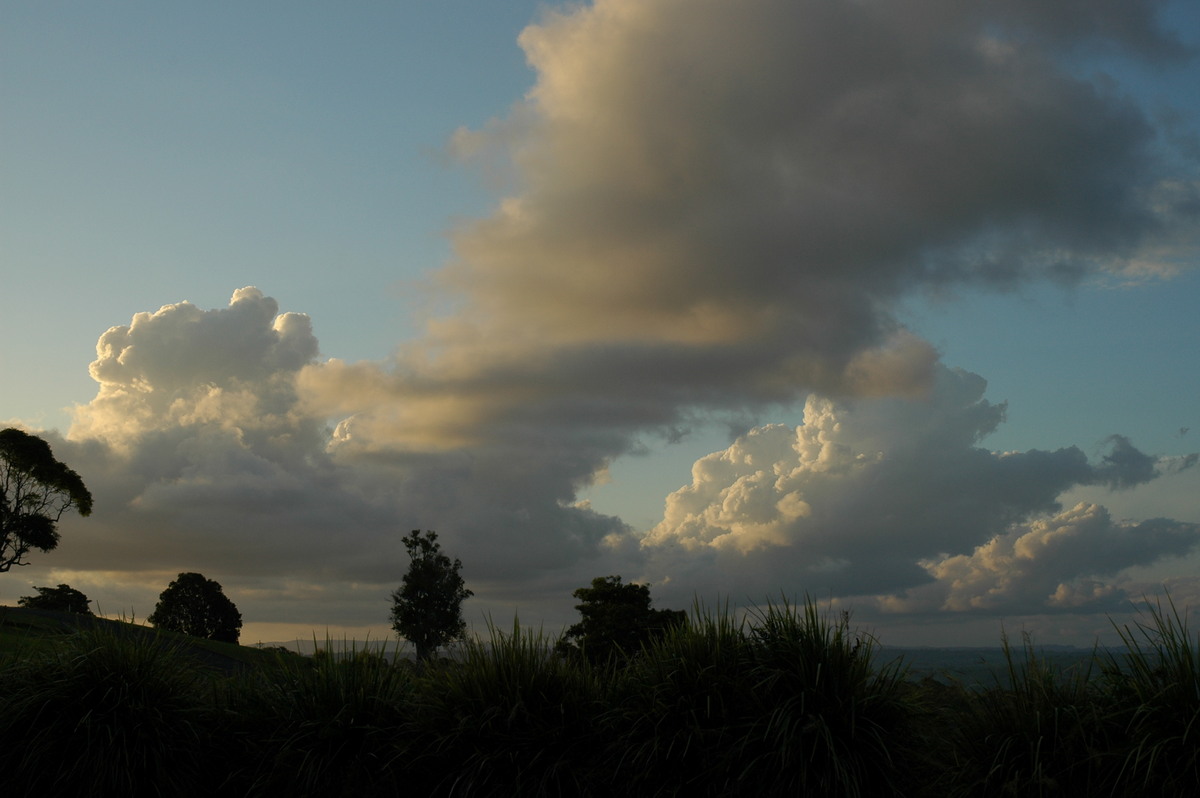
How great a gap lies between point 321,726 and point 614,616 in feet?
87.4

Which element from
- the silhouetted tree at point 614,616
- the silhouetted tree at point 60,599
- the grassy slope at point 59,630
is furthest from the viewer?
the silhouetted tree at point 60,599

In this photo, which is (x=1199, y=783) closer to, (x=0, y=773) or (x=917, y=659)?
(x=917, y=659)

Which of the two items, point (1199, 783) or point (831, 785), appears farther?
point (831, 785)

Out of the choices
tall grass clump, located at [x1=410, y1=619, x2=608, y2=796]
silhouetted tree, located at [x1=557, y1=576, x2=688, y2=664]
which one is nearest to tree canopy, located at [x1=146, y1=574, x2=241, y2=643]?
silhouetted tree, located at [x1=557, y1=576, x2=688, y2=664]

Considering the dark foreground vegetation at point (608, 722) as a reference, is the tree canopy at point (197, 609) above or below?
above

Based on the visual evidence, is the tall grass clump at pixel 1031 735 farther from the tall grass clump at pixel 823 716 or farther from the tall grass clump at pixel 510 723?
the tall grass clump at pixel 510 723

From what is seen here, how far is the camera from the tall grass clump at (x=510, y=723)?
37.6 ft

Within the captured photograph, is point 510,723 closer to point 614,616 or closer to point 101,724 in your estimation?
point 101,724

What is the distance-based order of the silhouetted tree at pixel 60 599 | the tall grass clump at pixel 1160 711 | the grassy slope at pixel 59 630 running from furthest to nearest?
the silhouetted tree at pixel 60 599 → the grassy slope at pixel 59 630 → the tall grass clump at pixel 1160 711

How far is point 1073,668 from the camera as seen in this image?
1080 cm

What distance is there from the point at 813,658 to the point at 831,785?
1485mm

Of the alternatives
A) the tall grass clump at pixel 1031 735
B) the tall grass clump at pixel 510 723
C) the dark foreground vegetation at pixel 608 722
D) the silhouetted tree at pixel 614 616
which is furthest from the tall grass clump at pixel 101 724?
the silhouetted tree at pixel 614 616

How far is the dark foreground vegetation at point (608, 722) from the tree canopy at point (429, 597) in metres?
38.0

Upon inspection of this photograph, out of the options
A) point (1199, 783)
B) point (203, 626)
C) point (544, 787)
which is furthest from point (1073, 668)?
point (203, 626)
